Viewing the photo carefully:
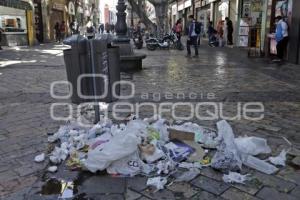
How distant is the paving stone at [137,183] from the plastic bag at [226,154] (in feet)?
2.35

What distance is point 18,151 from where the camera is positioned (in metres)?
4.12

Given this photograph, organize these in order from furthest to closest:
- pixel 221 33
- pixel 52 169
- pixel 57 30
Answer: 1. pixel 57 30
2. pixel 221 33
3. pixel 52 169

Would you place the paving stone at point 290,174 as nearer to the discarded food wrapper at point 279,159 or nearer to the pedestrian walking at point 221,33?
the discarded food wrapper at point 279,159

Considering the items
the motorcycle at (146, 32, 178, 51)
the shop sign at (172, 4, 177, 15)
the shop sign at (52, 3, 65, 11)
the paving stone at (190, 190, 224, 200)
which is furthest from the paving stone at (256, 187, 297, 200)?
the shop sign at (172, 4, 177, 15)

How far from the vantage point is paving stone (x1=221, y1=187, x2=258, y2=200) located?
309 centimetres

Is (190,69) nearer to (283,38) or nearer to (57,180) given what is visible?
(283,38)

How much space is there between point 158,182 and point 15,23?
72.5ft

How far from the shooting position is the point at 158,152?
3.75m

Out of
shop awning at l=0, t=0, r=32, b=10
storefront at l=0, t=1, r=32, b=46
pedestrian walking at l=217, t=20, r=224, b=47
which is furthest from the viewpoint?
pedestrian walking at l=217, t=20, r=224, b=47

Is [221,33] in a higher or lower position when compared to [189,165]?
higher

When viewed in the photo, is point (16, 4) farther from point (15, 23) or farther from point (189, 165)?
point (189, 165)

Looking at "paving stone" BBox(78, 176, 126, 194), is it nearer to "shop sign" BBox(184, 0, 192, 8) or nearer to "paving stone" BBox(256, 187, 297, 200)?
"paving stone" BBox(256, 187, 297, 200)

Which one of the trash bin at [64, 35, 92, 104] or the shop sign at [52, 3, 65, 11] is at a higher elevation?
the shop sign at [52, 3, 65, 11]

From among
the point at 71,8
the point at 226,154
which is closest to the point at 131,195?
the point at 226,154
